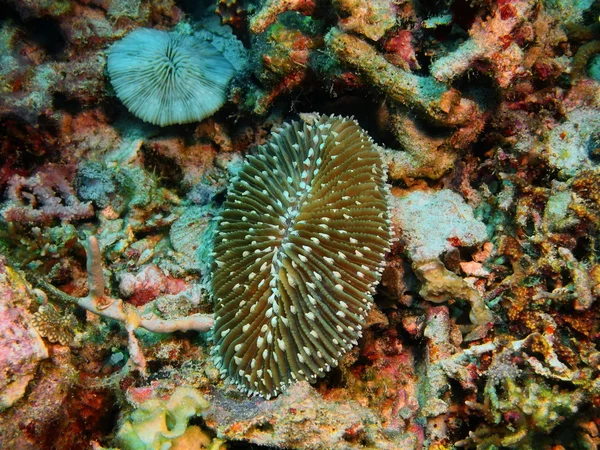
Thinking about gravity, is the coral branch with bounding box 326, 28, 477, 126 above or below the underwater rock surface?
above

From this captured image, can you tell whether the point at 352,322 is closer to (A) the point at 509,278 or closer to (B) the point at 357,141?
(A) the point at 509,278

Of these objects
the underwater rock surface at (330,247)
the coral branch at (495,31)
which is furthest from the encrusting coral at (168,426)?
the coral branch at (495,31)

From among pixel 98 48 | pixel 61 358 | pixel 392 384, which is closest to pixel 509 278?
pixel 392 384

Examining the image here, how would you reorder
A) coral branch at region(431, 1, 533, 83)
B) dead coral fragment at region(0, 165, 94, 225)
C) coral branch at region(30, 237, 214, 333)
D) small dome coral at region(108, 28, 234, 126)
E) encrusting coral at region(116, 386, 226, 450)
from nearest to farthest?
1. encrusting coral at region(116, 386, 226, 450)
2. coral branch at region(30, 237, 214, 333)
3. coral branch at region(431, 1, 533, 83)
4. dead coral fragment at region(0, 165, 94, 225)
5. small dome coral at region(108, 28, 234, 126)

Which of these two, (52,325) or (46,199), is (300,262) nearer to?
(52,325)

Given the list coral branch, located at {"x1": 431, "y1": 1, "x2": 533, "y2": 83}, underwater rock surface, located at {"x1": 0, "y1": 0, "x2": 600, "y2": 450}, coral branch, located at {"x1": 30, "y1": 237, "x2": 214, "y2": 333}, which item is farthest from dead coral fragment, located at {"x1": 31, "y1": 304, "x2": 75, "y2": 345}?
coral branch, located at {"x1": 431, "y1": 1, "x2": 533, "y2": 83}

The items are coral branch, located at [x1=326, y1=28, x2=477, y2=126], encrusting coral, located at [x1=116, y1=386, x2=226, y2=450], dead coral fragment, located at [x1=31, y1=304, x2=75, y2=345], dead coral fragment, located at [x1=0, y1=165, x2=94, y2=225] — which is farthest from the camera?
dead coral fragment, located at [x1=0, y1=165, x2=94, y2=225]

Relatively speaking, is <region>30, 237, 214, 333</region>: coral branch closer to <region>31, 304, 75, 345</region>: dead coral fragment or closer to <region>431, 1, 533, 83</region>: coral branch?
<region>31, 304, 75, 345</region>: dead coral fragment
